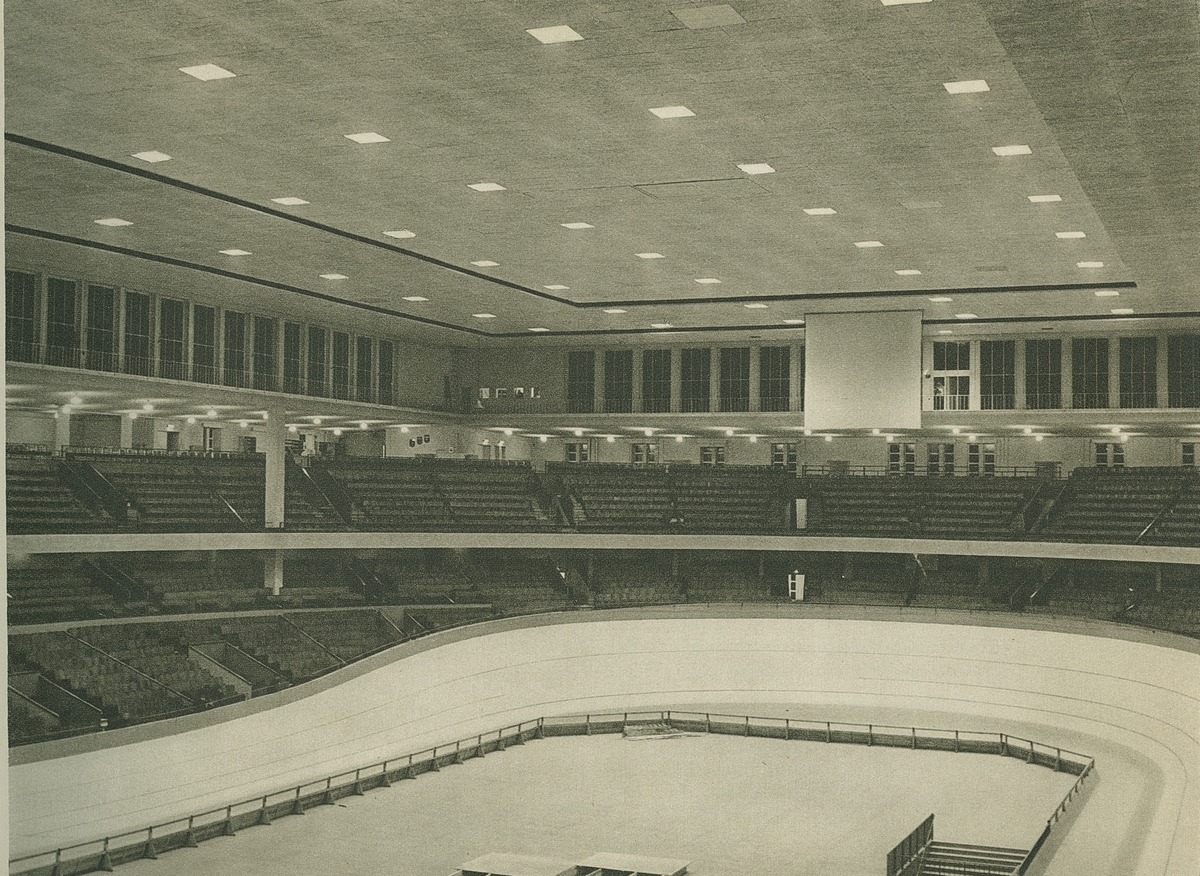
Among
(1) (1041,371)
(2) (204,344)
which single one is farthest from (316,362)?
(1) (1041,371)

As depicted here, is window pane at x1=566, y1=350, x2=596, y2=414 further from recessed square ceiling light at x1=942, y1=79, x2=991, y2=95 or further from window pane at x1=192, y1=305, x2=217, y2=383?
recessed square ceiling light at x1=942, y1=79, x2=991, y2=95

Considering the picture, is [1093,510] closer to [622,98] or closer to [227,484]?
[227,484]

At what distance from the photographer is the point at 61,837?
19.5 m

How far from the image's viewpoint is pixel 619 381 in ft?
126

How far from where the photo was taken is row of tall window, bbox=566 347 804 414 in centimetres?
3703

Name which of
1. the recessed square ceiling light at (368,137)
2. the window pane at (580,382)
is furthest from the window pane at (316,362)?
the recessed square ceiling light at (368,137)

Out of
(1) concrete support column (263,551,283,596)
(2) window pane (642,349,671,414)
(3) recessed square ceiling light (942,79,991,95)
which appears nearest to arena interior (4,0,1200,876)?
(3) recessed square ceiling light (942,79,991,95)

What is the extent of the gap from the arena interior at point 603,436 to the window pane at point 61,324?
0.12 metres

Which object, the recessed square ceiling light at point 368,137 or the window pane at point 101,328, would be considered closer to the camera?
the recessed square ceiling light at point 368,137

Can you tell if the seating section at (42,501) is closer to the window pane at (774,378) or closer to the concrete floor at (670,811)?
the concrete floor at (670,811)

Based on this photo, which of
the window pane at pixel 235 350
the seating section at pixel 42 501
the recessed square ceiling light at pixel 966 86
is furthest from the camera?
the window pane at pixel 235 350

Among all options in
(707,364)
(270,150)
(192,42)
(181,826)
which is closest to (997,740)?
(707,364)

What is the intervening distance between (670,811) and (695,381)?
1627cm

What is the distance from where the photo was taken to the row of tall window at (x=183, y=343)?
82.0ft
